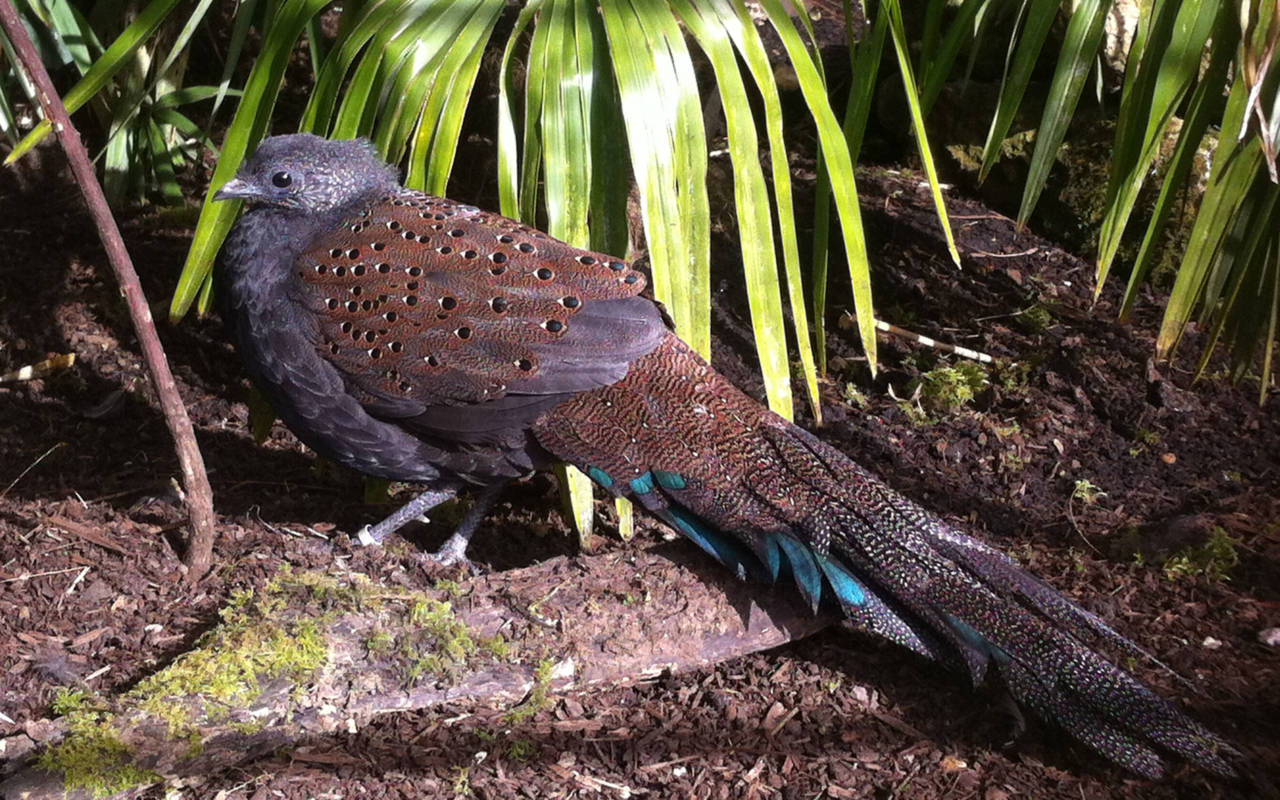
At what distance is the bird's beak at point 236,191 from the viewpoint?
2.84 m

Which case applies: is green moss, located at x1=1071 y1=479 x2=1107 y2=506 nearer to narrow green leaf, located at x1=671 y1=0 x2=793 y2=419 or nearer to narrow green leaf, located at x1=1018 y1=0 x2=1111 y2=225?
narrow green leaf, located at x1=1018 y1=0 x2=1111 y2=225

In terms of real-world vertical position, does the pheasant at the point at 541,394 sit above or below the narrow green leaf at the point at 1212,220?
below

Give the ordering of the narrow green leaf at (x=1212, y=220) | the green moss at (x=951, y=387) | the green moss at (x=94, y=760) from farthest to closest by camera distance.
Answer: the green moss at (x=951, y=387)
the narrow green leaf at (x=1212, y=220)
the green moss at (x=94, y=760)

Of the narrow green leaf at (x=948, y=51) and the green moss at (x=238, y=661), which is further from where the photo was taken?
the narrow green leaf at (x=948, y=51)

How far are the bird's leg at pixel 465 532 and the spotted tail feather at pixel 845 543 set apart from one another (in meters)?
0.47

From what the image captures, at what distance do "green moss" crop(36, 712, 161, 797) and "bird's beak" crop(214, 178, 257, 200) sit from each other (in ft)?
4.05

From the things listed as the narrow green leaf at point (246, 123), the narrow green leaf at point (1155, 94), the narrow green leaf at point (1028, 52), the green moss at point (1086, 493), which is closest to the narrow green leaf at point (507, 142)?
the narrow green leaf at point (246, 123)

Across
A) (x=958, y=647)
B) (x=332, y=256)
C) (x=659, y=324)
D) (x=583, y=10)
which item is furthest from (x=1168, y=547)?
(x=332, y=256)

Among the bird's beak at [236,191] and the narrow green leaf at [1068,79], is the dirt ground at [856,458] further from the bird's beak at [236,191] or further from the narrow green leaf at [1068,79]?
the narrow green leaf at [1068,79]

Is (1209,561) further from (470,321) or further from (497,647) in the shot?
(470,321)

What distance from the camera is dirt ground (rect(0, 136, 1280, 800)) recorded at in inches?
102

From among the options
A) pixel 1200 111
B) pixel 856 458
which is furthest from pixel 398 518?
pixel 1200 111

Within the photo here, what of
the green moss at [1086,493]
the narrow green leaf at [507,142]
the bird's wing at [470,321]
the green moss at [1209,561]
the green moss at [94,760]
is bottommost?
the green moss at [94,760]

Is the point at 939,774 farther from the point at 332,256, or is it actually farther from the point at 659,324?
the point at 332,256
